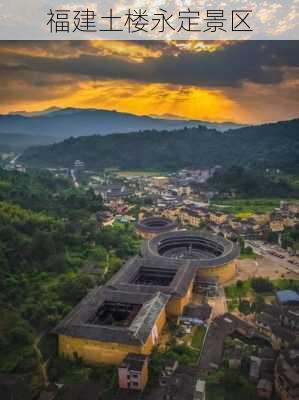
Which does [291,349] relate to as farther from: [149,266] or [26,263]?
[26,263]

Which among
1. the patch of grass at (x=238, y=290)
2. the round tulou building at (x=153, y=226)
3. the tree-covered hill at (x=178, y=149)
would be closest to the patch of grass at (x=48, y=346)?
the patch of grass at (x=238, y=290)

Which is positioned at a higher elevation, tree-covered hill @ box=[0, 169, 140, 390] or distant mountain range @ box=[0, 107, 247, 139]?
distant mountain range @ box=[0, 107, 247, 139]

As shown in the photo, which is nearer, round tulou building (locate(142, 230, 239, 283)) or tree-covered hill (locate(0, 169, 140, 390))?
tree-covered hill (locate(0, 169, 140, 390))

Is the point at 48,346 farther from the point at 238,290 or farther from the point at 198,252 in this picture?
the point at 198,252

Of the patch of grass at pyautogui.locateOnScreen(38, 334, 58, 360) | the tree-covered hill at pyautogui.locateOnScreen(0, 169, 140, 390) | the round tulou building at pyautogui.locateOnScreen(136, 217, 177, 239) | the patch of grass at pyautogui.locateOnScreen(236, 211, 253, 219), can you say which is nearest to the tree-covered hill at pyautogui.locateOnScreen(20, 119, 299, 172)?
the patch of grass at pyautogui.locateOnScreen(236, 211, 253, 219)

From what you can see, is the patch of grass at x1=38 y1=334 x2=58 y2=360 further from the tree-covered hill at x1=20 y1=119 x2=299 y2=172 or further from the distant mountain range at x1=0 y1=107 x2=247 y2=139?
the distant mountain range at x1=0 y1=107 x2=247 y2=139
